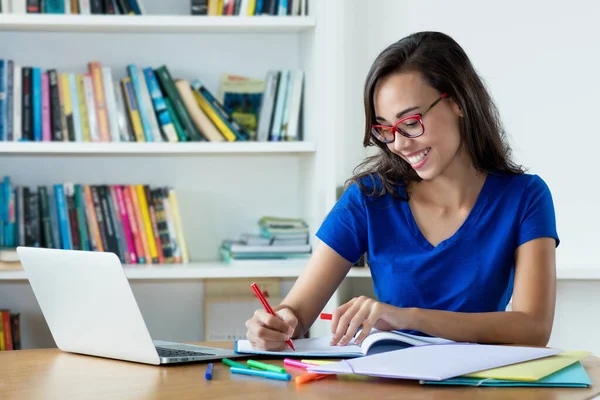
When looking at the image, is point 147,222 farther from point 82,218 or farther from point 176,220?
point 82,218

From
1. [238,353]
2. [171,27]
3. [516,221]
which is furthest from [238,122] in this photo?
[238,353]

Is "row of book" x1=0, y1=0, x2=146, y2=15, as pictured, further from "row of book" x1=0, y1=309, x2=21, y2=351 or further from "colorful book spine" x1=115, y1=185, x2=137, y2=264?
"row of book" x1=0, y1=309, x2=21, y2=351

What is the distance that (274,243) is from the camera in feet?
9.52

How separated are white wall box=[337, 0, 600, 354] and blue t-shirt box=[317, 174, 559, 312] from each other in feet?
3.00

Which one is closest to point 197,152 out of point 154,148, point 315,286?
point 154,148

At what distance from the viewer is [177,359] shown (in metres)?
1.33

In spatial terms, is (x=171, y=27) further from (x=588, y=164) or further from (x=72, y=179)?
(x=588, y=164)

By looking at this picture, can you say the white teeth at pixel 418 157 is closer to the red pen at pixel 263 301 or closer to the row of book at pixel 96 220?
the red pen at pixel 263 301

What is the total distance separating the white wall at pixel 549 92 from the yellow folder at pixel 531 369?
1.49 m

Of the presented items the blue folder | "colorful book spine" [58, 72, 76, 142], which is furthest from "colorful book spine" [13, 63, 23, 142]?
the blue folder

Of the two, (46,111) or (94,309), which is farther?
(46,111)

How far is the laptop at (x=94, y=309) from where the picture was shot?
4.25 feet

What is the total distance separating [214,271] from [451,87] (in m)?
1.27

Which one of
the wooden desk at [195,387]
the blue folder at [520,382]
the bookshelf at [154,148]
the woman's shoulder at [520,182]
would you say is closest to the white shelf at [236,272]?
the bookshelf at [154,148]
